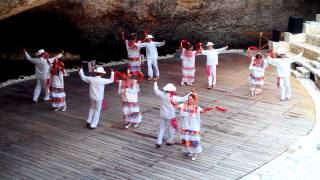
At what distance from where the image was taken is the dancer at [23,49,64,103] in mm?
13023

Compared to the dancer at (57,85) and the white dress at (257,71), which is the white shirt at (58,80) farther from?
the white dress at (257,71)

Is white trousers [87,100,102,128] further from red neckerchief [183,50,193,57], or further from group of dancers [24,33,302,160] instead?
red neckerchief [183,50,193,57]

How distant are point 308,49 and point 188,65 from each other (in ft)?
19.3

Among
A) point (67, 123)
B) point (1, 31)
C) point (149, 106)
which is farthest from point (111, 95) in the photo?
point (1, 31)

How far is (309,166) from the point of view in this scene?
885 cm

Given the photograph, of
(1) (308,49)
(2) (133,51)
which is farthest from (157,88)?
(1) (308,49)

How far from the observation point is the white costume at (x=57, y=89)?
40.1ft

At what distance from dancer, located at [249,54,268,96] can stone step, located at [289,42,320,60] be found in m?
4.21

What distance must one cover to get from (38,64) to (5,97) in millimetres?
1972

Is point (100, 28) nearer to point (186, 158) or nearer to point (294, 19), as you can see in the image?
point (294, 19)

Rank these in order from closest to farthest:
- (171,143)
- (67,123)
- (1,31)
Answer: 1. (171,143)
2. (67,123)
3. (1,31)

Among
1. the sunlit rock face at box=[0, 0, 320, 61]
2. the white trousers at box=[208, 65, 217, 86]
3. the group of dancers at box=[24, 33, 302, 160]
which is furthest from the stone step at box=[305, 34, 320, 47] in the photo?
the white trousers at box=[208, 65, 217, 86]

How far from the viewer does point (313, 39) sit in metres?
18.0

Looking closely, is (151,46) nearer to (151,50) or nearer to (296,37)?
(151,50)
